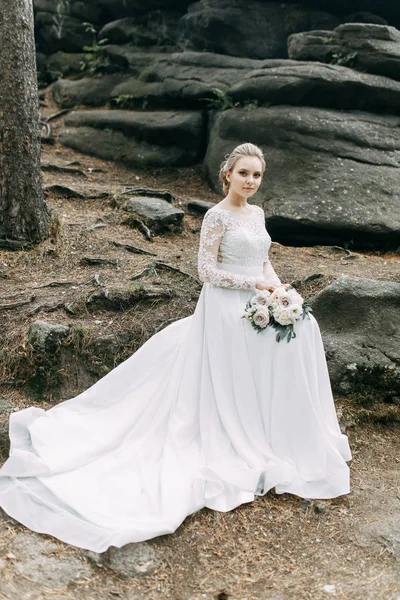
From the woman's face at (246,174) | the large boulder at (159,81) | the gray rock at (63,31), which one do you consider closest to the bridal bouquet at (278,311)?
the woman's face at (246,174)

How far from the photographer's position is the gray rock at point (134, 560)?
158 inches

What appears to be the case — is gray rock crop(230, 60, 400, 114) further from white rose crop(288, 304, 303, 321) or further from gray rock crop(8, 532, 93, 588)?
gray rock crop(8, 532, 93, 588)

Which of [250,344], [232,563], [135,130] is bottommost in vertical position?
[232,563]

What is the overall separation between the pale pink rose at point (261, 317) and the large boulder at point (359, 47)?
684 centimetres

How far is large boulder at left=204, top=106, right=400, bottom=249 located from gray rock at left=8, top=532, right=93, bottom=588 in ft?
20.4

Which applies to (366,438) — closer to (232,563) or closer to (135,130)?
(232,563)

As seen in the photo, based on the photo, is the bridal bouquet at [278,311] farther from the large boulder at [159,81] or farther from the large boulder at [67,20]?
the large boulder at [67,20]

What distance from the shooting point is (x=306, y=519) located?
463 centimetres

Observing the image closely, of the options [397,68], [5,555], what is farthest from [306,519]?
[397,68]

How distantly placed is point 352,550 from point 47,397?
308 cm

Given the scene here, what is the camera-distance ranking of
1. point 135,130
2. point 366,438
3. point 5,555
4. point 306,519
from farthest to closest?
1. point 135,130
2. point 366,438
3. point 306,519
4. point 5,555

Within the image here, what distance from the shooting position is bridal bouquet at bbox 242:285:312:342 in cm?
498

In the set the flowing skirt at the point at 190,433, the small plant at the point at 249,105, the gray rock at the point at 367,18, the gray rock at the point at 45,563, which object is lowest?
the gray rock at the point at 45,563

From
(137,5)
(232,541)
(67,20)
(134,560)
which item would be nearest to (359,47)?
(137,5)
